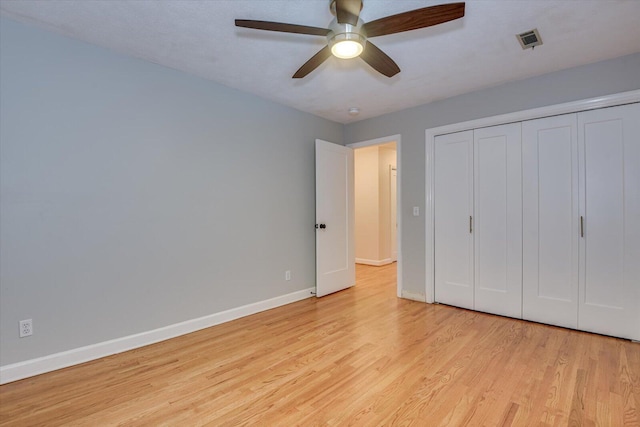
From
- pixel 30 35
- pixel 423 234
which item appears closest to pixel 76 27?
pixel 30 35

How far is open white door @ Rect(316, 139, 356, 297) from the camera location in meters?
4.17

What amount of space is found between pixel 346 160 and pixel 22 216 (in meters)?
3.55

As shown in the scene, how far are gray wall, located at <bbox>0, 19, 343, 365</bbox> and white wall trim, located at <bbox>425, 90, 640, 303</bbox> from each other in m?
1.90

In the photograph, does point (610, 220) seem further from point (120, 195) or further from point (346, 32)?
point (120, 195)

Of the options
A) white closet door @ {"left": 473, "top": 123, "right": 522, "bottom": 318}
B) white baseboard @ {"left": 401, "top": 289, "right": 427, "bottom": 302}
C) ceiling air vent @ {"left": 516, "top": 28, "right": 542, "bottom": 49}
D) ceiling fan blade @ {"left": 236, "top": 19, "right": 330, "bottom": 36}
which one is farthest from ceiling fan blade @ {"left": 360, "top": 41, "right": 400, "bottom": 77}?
white baseboard @ {"left": 401, "top": 289, "right": 427, "bottom": 302}

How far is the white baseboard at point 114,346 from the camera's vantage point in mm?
2191

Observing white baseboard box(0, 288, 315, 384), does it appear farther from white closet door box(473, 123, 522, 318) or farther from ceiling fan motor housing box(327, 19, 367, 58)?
ceiling fan motor housing box(327, 19, 367, 58)

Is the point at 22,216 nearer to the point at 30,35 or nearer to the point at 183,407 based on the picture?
the point at 30,35

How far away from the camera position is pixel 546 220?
3.11m

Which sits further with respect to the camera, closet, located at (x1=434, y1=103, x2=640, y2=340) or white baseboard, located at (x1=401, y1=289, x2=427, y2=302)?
white baseboard, located at (x1=401, y1=289, x2=427, y2=302)

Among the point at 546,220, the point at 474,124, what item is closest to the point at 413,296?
the point at 546,220

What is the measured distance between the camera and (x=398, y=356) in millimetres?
2482

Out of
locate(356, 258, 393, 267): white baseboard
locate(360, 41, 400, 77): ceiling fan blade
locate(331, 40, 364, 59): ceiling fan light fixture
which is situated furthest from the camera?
locate(356, 258, 393, 267): white baseboard

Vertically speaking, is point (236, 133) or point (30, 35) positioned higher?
point (30, 35)
